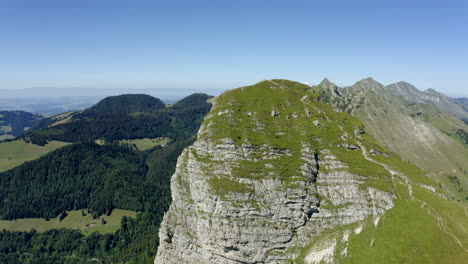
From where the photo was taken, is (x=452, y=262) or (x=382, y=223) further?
(x=382, y=223)

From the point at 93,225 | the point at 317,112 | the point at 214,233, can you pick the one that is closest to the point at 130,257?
the point at 93,225

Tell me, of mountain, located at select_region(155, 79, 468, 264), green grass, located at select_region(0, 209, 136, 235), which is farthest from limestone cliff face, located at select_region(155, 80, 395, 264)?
green grass, located at select_region(0, 209, 136, 235)

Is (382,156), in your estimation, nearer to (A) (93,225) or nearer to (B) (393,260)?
(B) (393,260)

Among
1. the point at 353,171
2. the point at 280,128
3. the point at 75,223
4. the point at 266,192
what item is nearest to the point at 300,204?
the point at 266,192

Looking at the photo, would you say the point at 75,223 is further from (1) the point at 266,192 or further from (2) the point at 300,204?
(2) the point at 300,204

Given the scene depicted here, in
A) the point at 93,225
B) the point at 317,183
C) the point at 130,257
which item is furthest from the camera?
the point at 93,225

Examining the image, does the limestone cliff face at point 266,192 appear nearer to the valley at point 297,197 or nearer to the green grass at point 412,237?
the valley at point 297,197
